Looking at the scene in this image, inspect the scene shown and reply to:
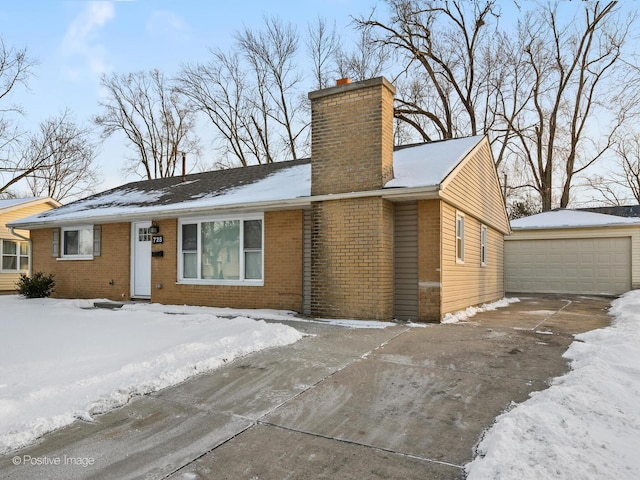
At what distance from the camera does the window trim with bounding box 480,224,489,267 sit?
12.0m

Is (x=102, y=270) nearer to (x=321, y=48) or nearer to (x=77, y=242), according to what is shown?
(x=77, y=242)

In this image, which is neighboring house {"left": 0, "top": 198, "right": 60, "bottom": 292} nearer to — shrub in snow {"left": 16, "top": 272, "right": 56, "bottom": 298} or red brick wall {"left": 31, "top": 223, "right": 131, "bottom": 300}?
shrub in snow {"left": 16, "top": 272, "right": 56, "bottom": 298}

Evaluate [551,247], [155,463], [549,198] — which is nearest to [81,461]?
[155,463]

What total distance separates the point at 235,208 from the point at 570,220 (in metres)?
13.8

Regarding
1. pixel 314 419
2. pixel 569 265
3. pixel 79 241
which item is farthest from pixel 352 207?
pixel 569 265

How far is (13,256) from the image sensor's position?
61.7 ft

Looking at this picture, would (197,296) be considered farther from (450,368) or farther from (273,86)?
(273,86)

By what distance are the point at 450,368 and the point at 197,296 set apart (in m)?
7.32

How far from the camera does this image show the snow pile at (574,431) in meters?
2.51

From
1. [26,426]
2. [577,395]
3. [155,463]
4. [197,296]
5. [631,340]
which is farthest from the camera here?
[197,296]

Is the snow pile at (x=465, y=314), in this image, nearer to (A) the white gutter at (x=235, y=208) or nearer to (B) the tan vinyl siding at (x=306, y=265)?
(A) the white gutter at (x=235, y=208)

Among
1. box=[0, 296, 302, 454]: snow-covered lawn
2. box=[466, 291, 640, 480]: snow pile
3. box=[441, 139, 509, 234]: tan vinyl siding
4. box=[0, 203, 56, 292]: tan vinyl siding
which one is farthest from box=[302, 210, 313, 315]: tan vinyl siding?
box=[0, 203, 56, 292]: tan vinyl siding

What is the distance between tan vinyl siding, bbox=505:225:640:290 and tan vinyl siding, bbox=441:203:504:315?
2.83 metres

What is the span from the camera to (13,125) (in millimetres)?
25328
